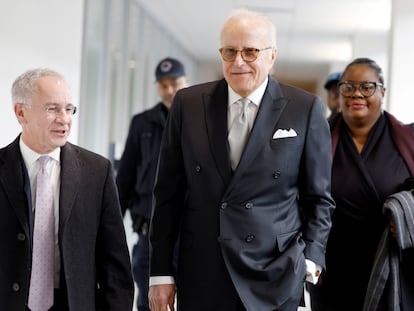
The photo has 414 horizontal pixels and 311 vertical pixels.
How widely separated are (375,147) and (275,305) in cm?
98

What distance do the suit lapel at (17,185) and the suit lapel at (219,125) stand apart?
0.61 metres

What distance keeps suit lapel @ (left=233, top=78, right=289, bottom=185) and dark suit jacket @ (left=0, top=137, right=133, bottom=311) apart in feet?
1.45

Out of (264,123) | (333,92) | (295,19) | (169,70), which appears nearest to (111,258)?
(264,123)

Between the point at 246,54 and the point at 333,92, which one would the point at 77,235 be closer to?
the point at 246,54

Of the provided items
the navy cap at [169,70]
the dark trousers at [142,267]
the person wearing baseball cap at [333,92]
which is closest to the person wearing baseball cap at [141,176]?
the dark trousers at [142,267]

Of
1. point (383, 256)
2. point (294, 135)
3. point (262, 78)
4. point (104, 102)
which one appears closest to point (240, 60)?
point (262, 78)

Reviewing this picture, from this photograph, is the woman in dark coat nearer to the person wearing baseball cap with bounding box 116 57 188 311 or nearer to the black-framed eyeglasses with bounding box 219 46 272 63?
the black-framed eyeglasses with bounding box 219 46 272 63

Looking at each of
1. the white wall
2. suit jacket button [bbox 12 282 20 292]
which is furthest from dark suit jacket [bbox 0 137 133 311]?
the white wall

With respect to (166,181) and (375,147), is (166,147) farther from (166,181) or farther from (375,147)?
(375,147)

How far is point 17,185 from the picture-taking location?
1.95 meters

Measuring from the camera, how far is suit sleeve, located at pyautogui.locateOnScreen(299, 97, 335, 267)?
2.16 meters

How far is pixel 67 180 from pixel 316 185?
0.82 meters

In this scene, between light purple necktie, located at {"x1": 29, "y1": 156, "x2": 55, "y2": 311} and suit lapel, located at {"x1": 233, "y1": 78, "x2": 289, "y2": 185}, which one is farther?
suit lapel, located at {"x1": 233, "y1": 78, "x2": 289, "y2": 185}

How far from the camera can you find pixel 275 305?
210 centimetres
